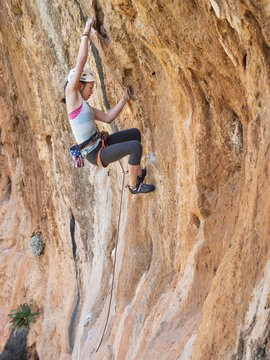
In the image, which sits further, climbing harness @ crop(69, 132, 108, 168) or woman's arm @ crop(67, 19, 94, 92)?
climbing harness @ crop(69, 132, 108, 168)

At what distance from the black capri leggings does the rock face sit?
0.26 m

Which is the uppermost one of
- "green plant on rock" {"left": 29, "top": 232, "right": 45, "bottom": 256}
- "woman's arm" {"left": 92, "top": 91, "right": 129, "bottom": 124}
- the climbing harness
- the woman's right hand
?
the woman's right hand

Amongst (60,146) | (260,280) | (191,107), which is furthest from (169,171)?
(60,146)

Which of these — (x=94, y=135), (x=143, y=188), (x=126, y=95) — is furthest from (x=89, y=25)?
(x=143, y=188)

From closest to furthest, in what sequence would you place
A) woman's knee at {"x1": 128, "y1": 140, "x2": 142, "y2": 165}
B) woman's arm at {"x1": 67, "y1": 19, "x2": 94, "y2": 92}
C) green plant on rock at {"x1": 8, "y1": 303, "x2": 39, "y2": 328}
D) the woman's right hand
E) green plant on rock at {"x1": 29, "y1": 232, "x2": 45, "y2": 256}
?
woman's arm at {"x1": 67, "y1": 19, "x2": 94, "y2": 92}, the woman's right hand, woman's knee at {"x1": 128, "y1": 140, "x2": 142, "y2": 165}, green plant on rock at {"x1": 8, "y1": 303, "x2": 39, "y2": 328}, green plant on rock at {"x1": 29, "y1": 232, "x2": 45, "y2": 256}

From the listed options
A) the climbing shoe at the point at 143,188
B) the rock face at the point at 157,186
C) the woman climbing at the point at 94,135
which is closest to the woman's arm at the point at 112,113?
the woman climbing at the point at 94,135

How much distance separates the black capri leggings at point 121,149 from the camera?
4.79 metres

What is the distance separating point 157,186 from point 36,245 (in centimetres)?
562

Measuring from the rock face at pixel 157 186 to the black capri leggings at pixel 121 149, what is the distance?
0.26m

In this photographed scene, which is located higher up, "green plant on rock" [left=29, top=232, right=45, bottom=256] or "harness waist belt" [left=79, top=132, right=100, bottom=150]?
"harness waist belt" [left=79, top=132, right=100, bottom=150]

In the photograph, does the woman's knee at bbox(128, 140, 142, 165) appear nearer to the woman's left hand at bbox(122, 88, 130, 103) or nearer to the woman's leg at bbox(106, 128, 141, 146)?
the woman's leg at bbox(106, 128, 141, 146)

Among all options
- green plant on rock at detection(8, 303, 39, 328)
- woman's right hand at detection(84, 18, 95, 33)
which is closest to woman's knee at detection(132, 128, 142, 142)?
woman's right hand at detection(84, 18, 95, 33)

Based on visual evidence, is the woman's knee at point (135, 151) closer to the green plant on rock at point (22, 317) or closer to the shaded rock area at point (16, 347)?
the green plant on rock at point (22, 317)

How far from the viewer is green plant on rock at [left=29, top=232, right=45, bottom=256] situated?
10.1 metres
